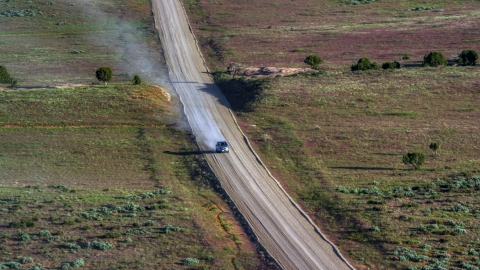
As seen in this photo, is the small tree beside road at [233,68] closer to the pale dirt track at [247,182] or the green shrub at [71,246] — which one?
the pale dirt track at [247,182]

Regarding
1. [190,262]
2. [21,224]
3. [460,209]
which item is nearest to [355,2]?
[460,209]

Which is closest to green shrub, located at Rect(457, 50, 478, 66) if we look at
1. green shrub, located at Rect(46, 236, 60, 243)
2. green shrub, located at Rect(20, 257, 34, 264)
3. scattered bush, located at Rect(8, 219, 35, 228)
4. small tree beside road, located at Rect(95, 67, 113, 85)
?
small tree beside road, located at Rect(95, 67, 113, 85)

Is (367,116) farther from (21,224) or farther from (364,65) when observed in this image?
(21,224)

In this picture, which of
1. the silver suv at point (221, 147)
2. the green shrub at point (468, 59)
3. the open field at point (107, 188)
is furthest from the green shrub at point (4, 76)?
the green shrub at point (468, 59)

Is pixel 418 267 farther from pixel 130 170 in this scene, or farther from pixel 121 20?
pixel 121 20

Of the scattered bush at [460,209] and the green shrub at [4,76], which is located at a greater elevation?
the scattered bush at [460,209]

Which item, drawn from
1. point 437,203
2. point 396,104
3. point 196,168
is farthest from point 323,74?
point 437,203

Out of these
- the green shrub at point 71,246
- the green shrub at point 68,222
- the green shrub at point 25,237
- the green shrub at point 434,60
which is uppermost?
the green shrub at point 71,246
